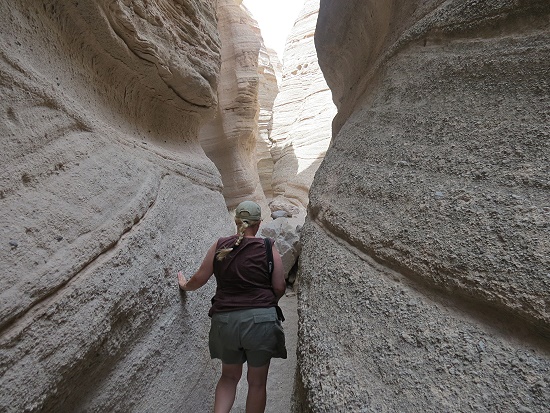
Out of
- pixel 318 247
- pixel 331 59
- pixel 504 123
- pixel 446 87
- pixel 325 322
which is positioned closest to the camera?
pixel 504 123

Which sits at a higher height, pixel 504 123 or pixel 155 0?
pixel 155 0

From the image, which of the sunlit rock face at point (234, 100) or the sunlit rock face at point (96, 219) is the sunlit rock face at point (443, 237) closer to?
the sunlit rock face at point (96, 219)

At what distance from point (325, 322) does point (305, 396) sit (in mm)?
295

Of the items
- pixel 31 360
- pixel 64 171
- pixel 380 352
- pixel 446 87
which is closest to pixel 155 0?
pixel 64 171

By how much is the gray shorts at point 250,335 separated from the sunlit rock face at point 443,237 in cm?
28

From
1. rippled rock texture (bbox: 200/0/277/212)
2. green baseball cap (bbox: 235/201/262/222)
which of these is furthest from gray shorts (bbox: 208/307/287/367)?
rippled rock texture (bbox: 200/0/277/212)

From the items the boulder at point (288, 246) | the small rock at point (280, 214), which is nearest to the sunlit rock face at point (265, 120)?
the small rock at point (280, 214)

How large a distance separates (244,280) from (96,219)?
82 centimetres

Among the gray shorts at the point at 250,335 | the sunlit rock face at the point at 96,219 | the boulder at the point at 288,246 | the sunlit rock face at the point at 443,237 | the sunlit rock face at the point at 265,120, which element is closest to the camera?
the sunlit rock face at the point at 443,237

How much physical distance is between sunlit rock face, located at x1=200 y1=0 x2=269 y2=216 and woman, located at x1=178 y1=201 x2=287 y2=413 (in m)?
5.66

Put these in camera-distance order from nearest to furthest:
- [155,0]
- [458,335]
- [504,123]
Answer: [458,335], [504,123], [155,0]

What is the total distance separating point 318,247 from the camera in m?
1.92

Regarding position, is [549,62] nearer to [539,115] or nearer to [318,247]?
[539,115]

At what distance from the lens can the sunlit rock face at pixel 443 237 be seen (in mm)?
989
